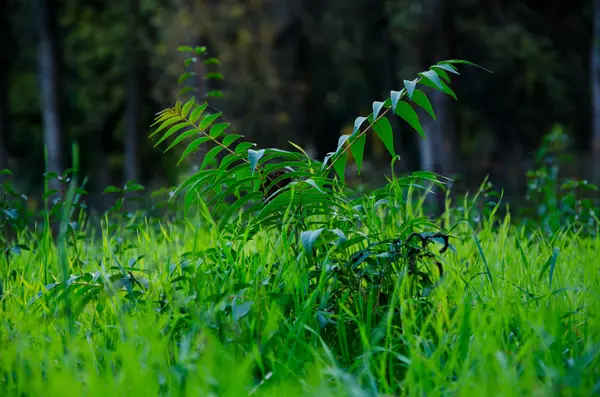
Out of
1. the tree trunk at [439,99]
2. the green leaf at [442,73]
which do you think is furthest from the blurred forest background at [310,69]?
the green leaf at [442,73]

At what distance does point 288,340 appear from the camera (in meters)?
2.00

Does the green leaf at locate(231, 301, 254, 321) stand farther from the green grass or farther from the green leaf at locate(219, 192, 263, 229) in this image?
the green leaf at locate(219, 192, 263, 229)

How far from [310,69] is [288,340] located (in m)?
19.1

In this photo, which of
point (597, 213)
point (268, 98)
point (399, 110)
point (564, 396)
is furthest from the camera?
point (268, 98)

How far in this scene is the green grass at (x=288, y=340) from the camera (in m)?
1.65

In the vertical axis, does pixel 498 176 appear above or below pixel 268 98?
below

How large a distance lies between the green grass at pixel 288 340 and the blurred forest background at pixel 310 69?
37.1 feet

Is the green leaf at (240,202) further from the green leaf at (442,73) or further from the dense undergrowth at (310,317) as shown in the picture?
the green leaf at (442,73)

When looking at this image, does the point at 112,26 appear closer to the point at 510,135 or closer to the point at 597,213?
the point at 510,135

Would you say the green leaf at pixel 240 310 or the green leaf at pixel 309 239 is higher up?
the green leaf at pixel 309 239

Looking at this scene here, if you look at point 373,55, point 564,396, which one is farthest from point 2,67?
point 564,396

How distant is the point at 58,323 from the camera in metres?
2.26

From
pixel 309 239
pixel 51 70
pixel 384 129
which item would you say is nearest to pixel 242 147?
pixel 384 129

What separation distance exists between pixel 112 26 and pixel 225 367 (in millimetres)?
21223
